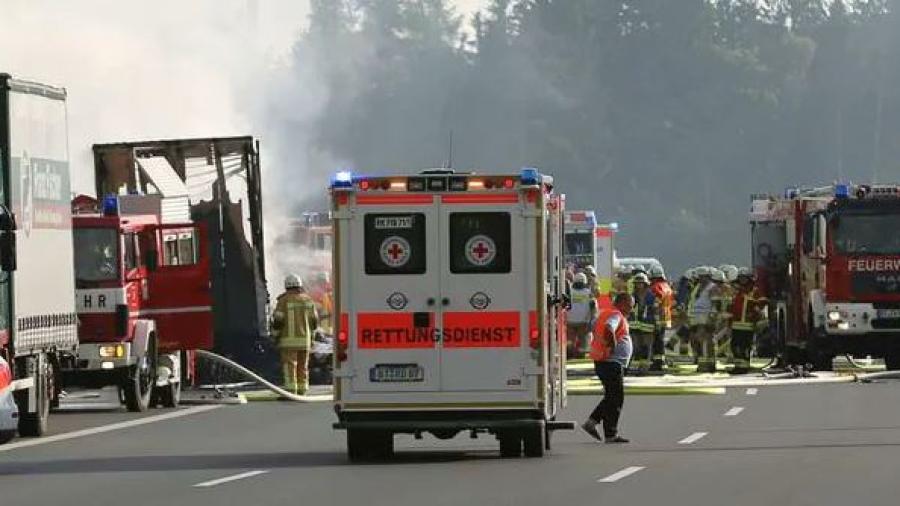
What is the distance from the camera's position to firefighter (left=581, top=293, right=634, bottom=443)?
24938 mm

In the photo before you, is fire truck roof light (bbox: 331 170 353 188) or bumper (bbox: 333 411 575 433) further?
fire truck roof light (bbox: 331 170 353 188)

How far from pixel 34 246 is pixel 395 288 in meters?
5.29

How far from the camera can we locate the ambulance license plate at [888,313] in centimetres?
4178

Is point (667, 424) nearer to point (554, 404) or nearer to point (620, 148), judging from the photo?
point (554, 404)

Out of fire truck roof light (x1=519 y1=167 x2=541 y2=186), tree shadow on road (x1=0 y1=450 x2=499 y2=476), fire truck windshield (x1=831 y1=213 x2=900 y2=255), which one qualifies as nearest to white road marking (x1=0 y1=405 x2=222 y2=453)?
tree shadow on road (x1=0 y1=450 x2=499 y2=476)

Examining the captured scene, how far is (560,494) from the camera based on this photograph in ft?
62.8

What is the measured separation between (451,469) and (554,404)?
204 centimetres

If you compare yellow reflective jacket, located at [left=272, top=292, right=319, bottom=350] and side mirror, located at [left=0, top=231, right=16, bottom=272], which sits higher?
side mirror, located at [left=0, top=231, right=16, bottom=272]

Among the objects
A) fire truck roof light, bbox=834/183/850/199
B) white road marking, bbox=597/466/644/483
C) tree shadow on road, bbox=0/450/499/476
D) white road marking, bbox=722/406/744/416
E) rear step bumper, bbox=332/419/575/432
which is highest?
fire truck roof light, bbox=834/183/850/199

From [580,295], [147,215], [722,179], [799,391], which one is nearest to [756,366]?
[580,295]

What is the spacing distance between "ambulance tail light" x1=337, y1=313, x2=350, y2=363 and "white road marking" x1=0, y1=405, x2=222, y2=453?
4187mm

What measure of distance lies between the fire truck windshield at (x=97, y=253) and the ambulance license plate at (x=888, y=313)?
14.6 metres

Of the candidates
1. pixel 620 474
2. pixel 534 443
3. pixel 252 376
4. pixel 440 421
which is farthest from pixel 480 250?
pixel 252 376

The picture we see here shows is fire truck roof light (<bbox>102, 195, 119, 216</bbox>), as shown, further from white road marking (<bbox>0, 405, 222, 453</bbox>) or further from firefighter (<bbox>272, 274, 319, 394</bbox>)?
firefighter (<bbox>272, 274, 319, 394</bbox>)
